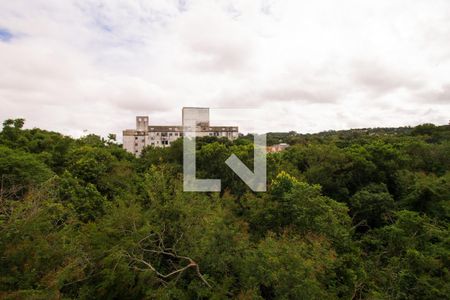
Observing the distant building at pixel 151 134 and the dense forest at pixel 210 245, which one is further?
the distant building at pixel 151 134

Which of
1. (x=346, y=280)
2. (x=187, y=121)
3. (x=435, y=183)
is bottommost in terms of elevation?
(x=346, y=280)

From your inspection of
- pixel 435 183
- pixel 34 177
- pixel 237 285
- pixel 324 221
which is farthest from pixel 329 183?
pixel 34 177

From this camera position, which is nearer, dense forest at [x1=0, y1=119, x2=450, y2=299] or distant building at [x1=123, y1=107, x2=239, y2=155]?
dense forest at [x1=0, y1=119, x2=450, y2=299]

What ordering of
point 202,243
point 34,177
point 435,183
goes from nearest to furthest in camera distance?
point 202,243 < point 34,177 < point 435,183

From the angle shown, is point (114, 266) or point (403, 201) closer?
point (114, 266)

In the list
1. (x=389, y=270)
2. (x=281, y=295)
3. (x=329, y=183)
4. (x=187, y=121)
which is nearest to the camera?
(x=281, y=295)

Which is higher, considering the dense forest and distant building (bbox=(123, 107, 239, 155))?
distant building (bbox=(123, 107, 239, 155))

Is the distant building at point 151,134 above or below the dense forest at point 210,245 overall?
above

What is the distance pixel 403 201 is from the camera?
1491 centimetres

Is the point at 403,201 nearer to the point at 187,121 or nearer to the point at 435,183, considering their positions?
the point at 435,183

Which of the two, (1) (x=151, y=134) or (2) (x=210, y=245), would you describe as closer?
(2) (x=210, y=245)

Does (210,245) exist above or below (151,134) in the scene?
below

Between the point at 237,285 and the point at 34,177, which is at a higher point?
the point at 34,177

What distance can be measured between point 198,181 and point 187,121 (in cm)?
1413
